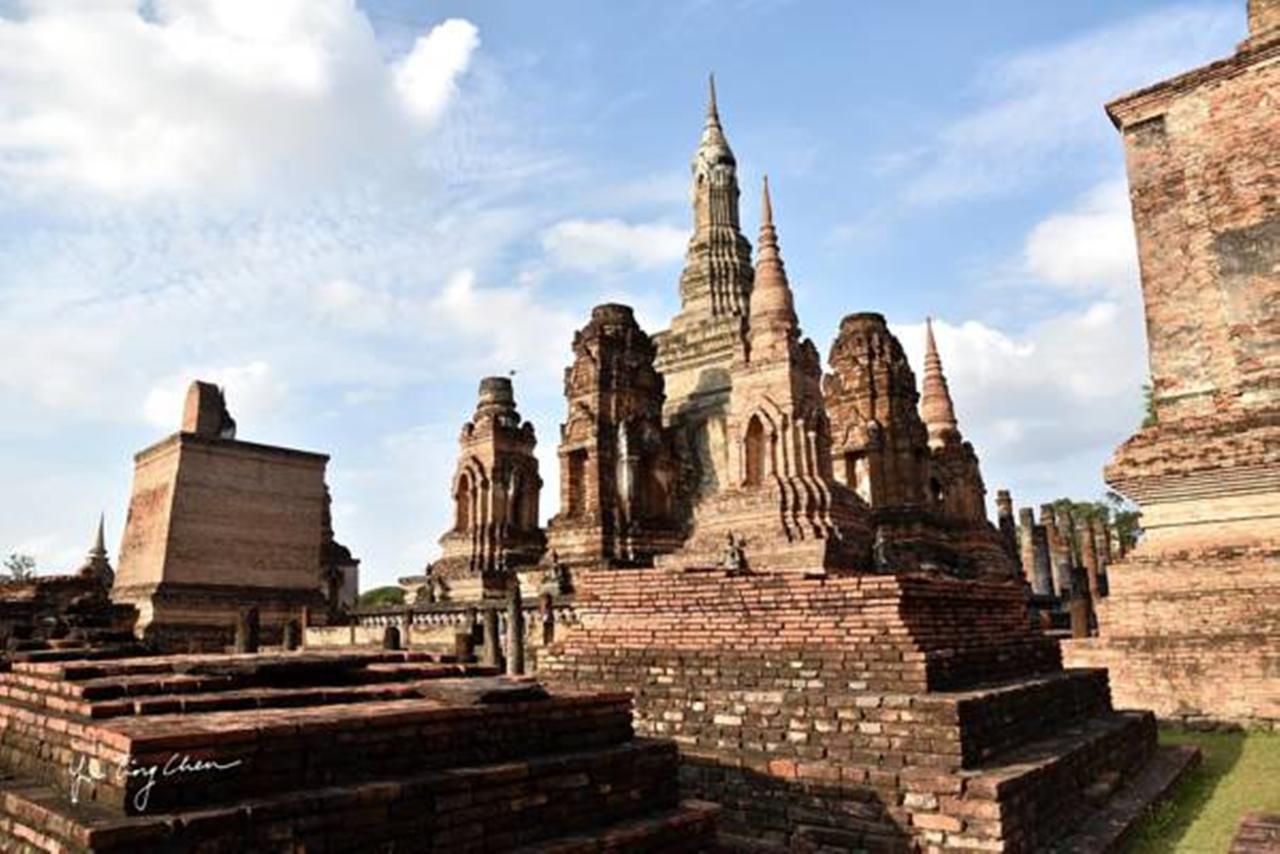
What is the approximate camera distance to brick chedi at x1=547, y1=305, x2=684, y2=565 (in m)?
21.6

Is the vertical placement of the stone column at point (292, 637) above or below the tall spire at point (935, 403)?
below

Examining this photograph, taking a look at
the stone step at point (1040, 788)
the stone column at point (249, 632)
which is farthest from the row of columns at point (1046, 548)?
the stone column at point (249, 632)

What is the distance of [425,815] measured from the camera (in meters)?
3.71

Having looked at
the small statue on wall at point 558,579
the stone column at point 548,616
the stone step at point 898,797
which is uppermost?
the small statue on wall at point 558,579

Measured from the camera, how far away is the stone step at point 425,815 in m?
3.10

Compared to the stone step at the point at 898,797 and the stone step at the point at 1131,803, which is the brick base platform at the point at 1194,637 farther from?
the stone step at the point at 898,797

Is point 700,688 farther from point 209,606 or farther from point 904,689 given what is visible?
point 209,606

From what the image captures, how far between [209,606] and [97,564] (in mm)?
20157

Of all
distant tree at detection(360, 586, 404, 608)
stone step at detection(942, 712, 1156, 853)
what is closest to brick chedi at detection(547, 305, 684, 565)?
stone step at detection(942, 712, 1156, 853)

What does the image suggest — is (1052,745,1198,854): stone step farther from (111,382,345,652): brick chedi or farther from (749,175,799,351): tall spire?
(111,382,345,652): brick chedi

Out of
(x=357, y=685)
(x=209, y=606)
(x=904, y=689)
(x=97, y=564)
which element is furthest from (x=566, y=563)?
(x=97, y=564)

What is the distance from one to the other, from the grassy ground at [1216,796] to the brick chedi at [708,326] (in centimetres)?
1607

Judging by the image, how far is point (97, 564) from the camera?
123 feet

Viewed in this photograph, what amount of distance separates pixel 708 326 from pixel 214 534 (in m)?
15.5
